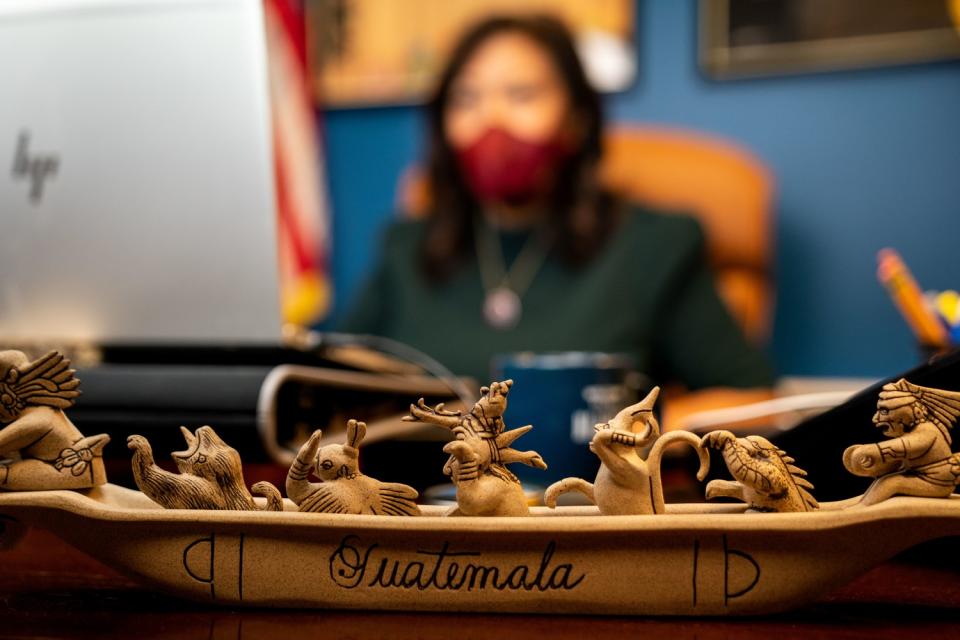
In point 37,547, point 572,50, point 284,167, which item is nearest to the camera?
point 37,547

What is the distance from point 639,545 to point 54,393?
264 mm

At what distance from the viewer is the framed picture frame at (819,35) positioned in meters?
A: 1.74

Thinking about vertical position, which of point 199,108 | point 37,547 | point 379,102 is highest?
point 379,102

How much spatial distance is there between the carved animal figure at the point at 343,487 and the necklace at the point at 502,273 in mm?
1269

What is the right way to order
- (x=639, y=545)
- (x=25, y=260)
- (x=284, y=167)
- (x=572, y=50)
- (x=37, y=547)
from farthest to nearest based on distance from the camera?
(x=284, y=167)
(x=572, y=50)
(x=25, y=260)
(x=37, y=547)
(x=639, y=545)

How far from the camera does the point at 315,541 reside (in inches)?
14.2

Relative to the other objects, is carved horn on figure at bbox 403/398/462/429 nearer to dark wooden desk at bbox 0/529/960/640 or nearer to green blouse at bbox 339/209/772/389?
dark wooden desk at bbox 0/529/960/640

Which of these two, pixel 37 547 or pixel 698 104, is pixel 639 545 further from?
pixel 698 104

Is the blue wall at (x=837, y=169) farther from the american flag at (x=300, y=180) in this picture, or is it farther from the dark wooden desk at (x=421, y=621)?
the dark wooden desk at (x=421, y=621)

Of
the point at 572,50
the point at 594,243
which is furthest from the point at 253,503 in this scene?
the point at 572,50

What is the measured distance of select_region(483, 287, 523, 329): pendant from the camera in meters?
1.64

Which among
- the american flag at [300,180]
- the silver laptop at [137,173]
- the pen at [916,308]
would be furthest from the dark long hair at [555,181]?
the silver laptop at [137,173]

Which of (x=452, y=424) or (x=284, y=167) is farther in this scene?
(x=284, y=167)

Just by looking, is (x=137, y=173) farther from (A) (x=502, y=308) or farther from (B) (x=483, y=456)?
(A) (x=502, y=308)
